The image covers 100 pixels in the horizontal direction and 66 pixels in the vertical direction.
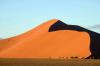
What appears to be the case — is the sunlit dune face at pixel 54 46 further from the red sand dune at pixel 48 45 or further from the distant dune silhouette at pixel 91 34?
the distant dune silhouette at pixel 91 34

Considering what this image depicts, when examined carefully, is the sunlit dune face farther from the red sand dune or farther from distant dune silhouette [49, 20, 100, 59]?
distant dune silhouette [49, 20, 100, 59]

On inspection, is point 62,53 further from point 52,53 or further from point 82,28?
point 82,28

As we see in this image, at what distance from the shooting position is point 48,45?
67500 millimetres

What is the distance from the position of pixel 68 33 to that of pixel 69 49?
26.9 ft

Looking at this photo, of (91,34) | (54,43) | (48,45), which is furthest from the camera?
(91,34)

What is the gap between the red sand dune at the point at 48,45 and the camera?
205 ft

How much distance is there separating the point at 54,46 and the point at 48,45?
58.1 inches

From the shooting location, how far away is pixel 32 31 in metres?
81.9

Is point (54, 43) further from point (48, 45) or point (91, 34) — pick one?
point (91, 34)

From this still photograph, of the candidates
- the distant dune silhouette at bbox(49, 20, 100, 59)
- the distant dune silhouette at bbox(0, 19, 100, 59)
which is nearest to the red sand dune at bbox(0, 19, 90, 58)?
the distant dune silhouette at bbox(0, 19, 100, 59)

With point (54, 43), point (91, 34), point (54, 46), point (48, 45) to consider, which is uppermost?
point (91, 34)

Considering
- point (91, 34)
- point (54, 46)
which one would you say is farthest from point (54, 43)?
point (91, 34)

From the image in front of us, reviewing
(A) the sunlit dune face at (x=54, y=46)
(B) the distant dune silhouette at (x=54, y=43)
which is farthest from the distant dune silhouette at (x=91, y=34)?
(A) the sunlit dune face at (x=54, y=46)

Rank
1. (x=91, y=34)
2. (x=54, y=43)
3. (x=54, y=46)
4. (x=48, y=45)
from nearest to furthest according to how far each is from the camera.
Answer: (x=54, y=46) → (x=48, y=45) → (x=54, y=43) → (x=91, y=34)
